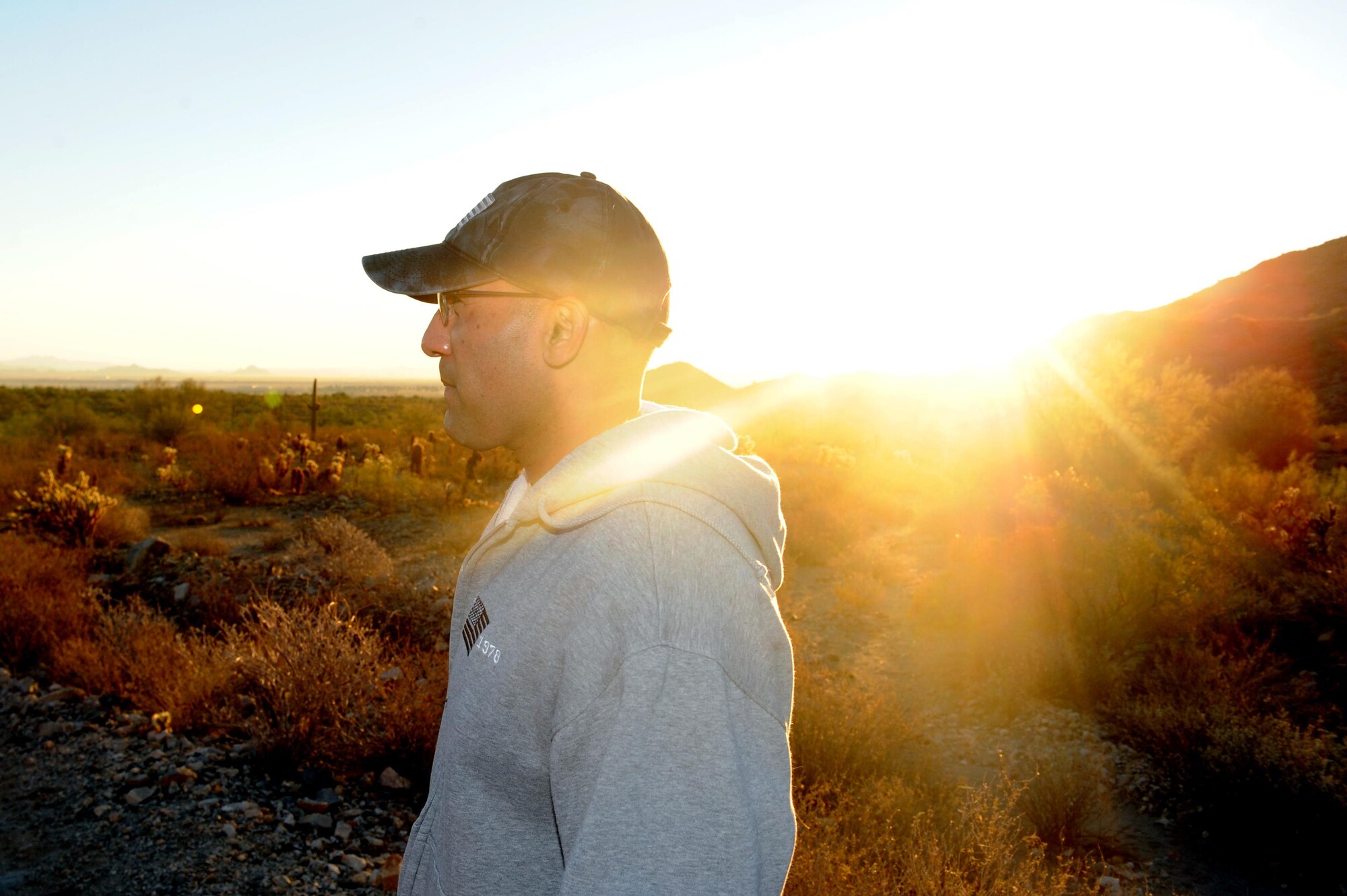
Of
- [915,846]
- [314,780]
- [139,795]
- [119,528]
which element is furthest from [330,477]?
[915,846]

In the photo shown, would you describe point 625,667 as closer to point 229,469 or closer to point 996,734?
point 996,734

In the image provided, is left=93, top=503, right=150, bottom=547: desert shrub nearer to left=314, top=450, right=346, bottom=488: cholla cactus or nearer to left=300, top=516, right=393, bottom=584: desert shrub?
left=300, top=516, right=393, bottom=584: desert shrub

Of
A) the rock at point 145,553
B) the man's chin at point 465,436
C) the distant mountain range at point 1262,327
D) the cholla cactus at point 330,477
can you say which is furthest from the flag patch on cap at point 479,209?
the distant mountain range at point 1262,327

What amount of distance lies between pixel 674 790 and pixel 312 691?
4496 mm

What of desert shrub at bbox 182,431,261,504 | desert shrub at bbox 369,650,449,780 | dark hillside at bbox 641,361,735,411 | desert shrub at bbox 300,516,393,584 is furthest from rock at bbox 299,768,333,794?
dark hillside at bbox 641,361,735,411

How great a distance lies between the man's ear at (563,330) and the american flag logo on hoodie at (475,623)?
46 centimetres

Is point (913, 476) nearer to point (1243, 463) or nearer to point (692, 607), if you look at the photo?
point (1243, 463)

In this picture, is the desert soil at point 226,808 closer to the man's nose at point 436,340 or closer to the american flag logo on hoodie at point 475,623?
the american flag logo on hoodie at point 475,623

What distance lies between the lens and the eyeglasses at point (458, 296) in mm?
1213

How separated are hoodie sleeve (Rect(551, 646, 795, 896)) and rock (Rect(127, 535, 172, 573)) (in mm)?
9318

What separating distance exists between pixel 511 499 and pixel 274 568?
23.6 feet

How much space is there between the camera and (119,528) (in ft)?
31.4

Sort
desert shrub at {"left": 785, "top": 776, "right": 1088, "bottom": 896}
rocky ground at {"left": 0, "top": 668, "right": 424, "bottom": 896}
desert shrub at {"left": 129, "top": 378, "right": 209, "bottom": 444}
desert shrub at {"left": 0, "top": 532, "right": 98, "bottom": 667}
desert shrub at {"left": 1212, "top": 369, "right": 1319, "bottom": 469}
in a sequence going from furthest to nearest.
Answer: desert shrub at {"left": 129, "top": 378, "right": 209, "bottom": 444} < desert shrub at {"left": 1212, "top": 369, "right": 1319, "bottom": 469} < desert shrub at {"left": 0, "top": 532, "right": 98, "bottom": 667} < rocky ground at {"left": 0, "top": 668, "right": 424, "bottom": 896} < desert shrub at {"left": 785, "top": 776, "right": 1088, "bottom": 896}

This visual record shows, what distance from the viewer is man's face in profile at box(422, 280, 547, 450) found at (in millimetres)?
1225
